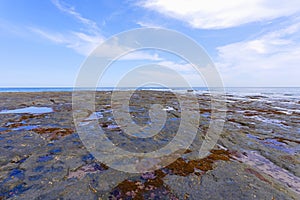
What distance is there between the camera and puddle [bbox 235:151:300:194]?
226 inches

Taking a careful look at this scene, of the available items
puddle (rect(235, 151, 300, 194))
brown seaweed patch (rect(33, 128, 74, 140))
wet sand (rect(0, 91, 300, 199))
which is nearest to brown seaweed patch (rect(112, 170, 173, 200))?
wet sand (rect(0, 91, 300, 199))

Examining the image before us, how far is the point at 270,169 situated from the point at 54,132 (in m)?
10.9

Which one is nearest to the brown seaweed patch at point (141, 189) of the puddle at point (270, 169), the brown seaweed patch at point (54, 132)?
the puddle at point (270, 169)

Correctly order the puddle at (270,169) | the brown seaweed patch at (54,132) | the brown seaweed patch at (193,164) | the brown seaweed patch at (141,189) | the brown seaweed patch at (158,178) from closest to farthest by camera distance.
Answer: the brown seaweed patch at (141,189) → the brown seaweed patch at (158,178) → the puddle at (270,169) → the brown seaweed patch at (193,164) → the brown seaweed patch at (54,132)

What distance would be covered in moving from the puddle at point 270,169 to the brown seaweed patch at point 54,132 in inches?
357

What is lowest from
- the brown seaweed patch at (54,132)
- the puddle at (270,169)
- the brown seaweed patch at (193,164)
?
the puddle at (270,169)

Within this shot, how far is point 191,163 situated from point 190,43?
27.9 feet

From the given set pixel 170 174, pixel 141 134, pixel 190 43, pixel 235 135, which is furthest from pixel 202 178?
pixel 190 43

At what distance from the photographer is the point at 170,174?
5973 millimetres

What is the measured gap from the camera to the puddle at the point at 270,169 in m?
5.74

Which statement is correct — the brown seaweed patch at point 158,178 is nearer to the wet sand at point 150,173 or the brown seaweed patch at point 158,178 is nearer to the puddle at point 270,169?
the wet sand at point 150,173

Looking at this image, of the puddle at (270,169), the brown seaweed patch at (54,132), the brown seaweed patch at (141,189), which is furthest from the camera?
the brown seaweed patch at (54,132)

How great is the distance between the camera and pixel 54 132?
34.7 ft

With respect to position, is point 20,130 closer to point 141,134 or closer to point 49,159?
point 49,159
